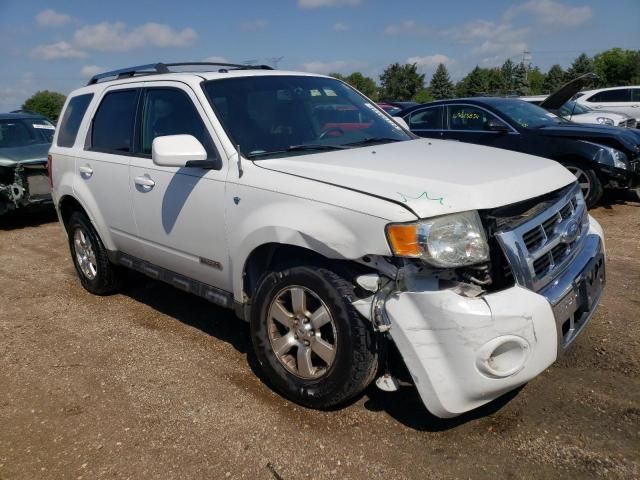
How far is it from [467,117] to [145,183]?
19.0 feet

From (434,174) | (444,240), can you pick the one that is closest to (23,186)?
(434,174)

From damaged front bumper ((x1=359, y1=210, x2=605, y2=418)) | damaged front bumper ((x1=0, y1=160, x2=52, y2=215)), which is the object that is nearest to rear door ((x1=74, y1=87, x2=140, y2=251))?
damaged front bumper ((x1=359, y1=210, x2=605, y2=418))

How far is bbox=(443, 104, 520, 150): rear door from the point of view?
8.01 metres

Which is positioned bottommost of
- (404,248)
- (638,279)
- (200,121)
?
(638,279)

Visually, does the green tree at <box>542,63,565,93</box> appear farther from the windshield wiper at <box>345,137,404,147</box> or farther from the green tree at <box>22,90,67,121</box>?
the windshield wiper at <box>345,137,404,147</box>

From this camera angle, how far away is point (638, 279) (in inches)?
195

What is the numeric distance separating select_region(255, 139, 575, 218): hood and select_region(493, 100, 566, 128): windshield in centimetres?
492

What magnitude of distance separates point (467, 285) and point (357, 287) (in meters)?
0.53

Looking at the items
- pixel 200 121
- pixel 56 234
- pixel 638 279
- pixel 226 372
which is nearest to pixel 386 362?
pixel 226 372

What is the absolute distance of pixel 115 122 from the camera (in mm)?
4578

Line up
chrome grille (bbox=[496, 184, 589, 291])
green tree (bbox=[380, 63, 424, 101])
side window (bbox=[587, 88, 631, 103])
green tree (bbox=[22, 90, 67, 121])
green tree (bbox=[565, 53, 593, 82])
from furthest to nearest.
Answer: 1. green tree (bbox=[380, 63, 424, 101])
2. green tree (bbox=[565, 53, 593, 82])
3. green tree (bbox=[22, 90, 67, 121])
4. side window (bbox=[587, 88, 631, 103])
5. chrome grille (bbox=[496, 184, 589, 291])

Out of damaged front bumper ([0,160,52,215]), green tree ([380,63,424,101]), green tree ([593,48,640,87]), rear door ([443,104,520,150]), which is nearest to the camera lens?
rear door ([443,104,520,150])

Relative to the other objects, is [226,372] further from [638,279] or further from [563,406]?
[638,279]

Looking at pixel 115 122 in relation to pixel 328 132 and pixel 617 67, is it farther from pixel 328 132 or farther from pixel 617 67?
pixel 617 67
